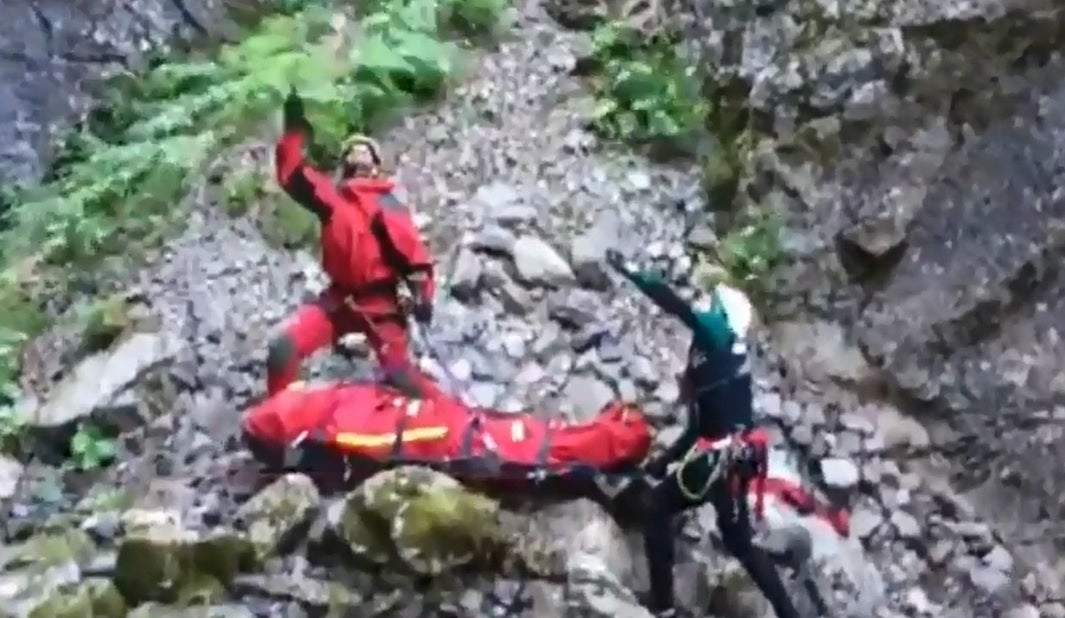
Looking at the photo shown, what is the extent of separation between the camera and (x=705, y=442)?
108 inches

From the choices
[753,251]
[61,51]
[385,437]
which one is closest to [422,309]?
[385,437]

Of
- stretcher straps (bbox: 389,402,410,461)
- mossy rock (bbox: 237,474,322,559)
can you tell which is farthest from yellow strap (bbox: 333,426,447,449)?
mossy rock (bbox: 237,474,322,559)

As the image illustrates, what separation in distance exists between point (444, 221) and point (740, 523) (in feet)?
5.60

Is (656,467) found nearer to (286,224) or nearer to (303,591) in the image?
(303,591)

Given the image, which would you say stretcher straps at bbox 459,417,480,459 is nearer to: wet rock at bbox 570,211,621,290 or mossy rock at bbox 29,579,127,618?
mossy rock at bbox 29,579,127,618

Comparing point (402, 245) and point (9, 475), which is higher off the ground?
point (402, 245)

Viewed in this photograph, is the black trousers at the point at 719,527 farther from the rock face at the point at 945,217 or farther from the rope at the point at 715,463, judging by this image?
the rock face at the point at 945,217

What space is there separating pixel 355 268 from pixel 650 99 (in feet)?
5.82

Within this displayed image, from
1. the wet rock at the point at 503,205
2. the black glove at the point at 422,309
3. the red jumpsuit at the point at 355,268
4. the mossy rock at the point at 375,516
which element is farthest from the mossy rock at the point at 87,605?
the wet rock at the point at 503,205

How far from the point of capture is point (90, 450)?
3412 millimetres

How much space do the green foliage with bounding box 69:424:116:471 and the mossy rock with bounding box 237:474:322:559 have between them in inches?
26.5

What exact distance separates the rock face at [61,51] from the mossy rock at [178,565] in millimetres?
2525

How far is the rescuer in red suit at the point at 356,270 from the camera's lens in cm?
299

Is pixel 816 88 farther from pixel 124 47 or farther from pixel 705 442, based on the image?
pixel 124 47
